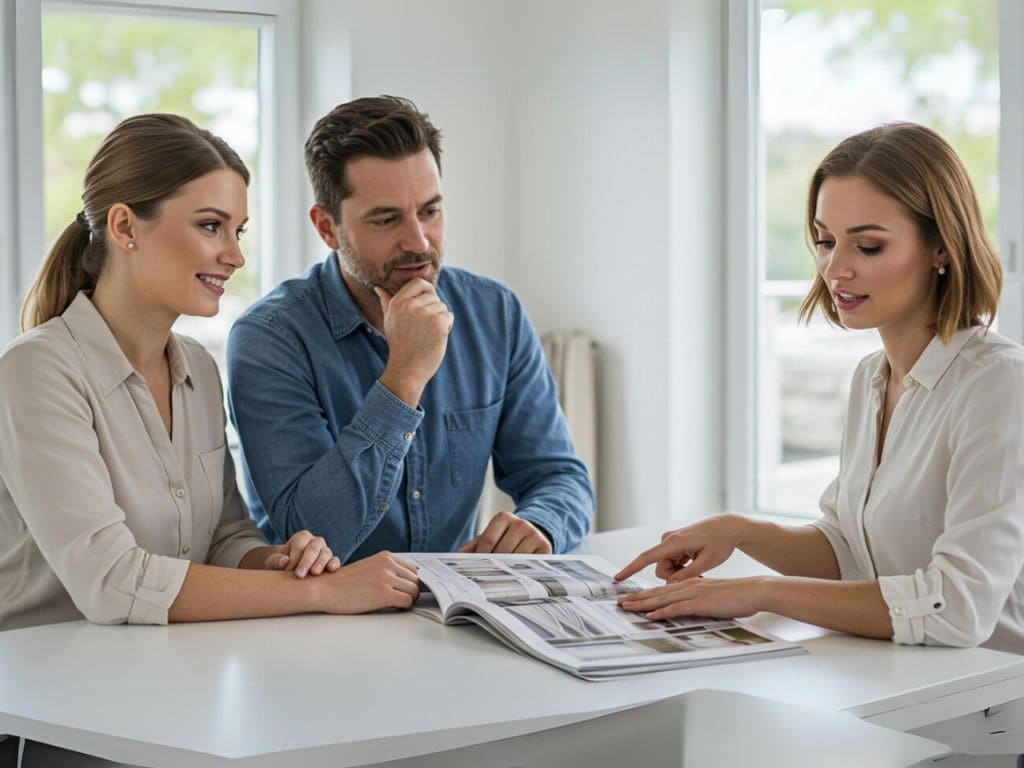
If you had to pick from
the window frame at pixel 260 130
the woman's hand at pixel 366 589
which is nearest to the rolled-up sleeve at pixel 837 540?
the woman's hand at pixel 366 589

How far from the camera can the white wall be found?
3.41 metres

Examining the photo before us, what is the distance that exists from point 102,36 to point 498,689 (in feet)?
9.03

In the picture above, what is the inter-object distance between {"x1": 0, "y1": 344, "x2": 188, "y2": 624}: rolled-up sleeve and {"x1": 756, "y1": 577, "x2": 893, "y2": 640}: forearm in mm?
722

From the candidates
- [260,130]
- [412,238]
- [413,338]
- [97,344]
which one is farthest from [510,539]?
[260,130]

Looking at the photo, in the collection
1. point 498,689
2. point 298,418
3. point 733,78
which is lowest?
point 498,689

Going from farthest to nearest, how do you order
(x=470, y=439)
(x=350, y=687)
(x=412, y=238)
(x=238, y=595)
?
(x=470, y=439) → (x=412, y=238) → (x=238, y=595) → (x=350, y=687)

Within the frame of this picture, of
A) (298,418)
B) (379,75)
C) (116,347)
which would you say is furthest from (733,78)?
(116,347)

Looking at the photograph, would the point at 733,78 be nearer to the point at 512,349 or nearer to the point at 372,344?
the point at 512,349

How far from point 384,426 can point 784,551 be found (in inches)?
24.6

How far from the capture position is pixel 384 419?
1897mm

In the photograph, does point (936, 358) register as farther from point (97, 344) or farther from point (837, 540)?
point (97, 344)

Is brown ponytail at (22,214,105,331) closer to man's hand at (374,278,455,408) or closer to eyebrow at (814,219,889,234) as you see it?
man's hand at (374,278,455,408)

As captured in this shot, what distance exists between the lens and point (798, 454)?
11.5ft

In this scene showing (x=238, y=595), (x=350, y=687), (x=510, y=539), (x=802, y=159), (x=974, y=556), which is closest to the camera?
(x=350, y=687)
